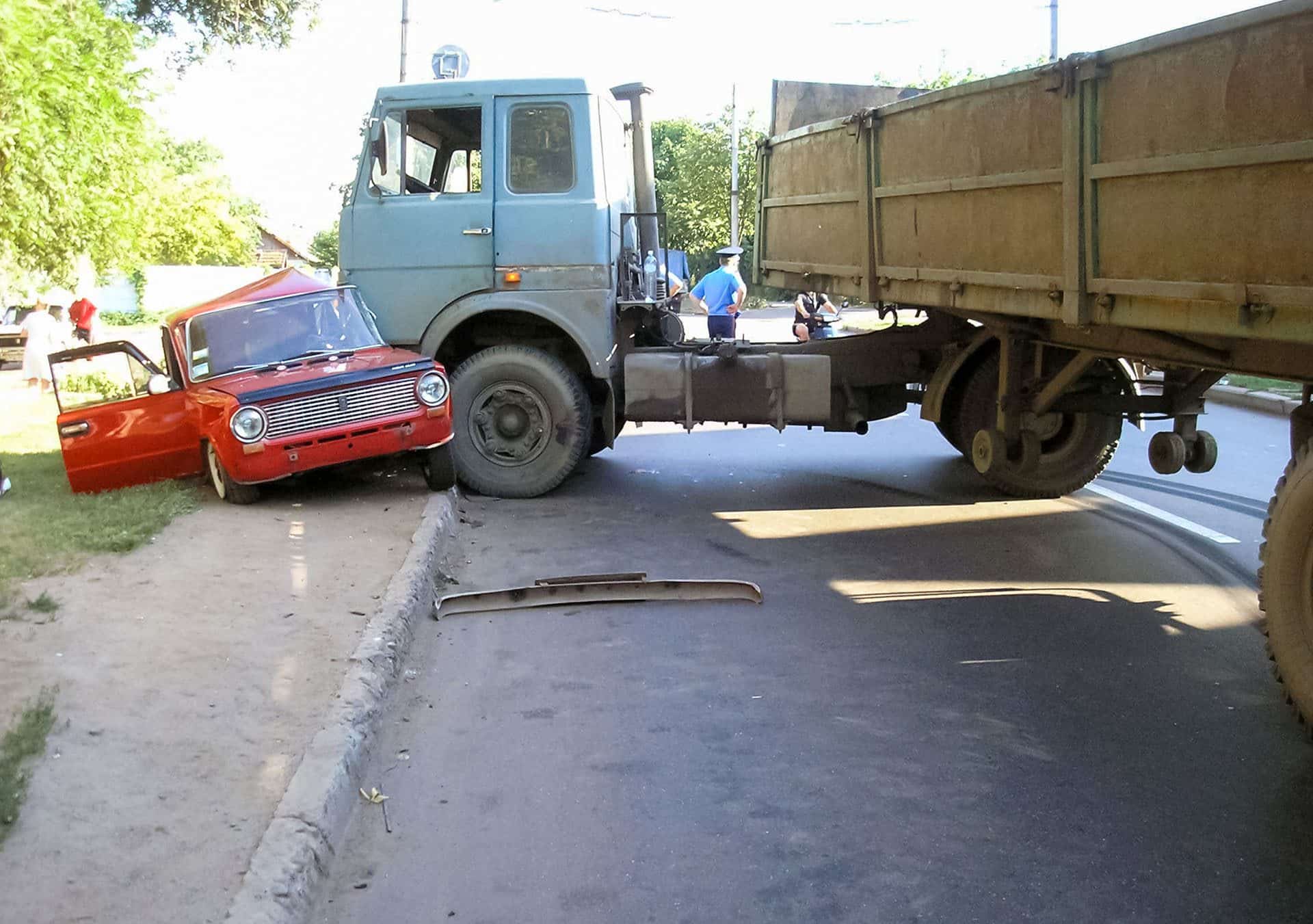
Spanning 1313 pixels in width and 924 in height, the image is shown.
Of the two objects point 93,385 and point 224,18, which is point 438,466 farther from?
point 224,18

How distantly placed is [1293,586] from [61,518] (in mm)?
6905

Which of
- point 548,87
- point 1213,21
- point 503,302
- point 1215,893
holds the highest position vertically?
point 548,87

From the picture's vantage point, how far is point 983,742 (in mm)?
4516

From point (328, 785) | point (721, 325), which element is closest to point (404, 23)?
point (721, 325)

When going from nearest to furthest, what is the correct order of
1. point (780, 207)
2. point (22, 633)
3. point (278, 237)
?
point (22, 633) → point (780, 207) → point (278, 237)

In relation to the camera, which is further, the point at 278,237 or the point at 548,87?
the point at 278,237

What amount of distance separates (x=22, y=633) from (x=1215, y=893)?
4728 mm

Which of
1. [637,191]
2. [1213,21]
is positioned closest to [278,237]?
[637,191]

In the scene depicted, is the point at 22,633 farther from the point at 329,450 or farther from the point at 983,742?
the point at 983,742

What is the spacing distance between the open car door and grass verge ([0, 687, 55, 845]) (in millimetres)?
4380

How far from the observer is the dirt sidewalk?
133 inches

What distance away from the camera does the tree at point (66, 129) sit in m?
12.5

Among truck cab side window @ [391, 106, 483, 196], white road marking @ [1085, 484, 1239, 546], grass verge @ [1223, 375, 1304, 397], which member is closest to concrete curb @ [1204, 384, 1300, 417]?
grass verge @ [1223, 375, 1304, 397]

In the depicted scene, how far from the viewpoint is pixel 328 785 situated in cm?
390
